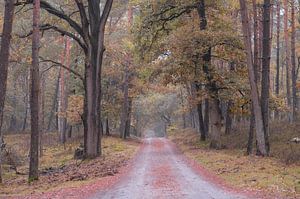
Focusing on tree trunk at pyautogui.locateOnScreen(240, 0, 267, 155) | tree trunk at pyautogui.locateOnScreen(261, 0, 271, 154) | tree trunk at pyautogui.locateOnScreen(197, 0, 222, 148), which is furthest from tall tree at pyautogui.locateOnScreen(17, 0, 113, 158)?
tree trunk at pyautogui.locateOnScreen(261, 0, 271, 154)

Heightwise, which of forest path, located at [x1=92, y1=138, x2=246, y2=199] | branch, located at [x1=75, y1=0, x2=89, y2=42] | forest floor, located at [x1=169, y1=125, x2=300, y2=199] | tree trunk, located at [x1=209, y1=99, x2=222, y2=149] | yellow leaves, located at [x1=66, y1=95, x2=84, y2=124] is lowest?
forest path, located at [x1=92, y1=138, x2=246, y2=199]

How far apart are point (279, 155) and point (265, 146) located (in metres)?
0.82

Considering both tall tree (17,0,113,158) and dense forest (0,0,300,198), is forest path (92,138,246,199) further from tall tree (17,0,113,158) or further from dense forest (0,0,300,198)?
tall tree (17,0,113,158)

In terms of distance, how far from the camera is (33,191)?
14953 mm

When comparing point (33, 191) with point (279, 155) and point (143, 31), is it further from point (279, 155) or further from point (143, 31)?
point (143, 31)

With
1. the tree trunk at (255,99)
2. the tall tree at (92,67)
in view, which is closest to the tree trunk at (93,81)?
the tall tree at (92,67)

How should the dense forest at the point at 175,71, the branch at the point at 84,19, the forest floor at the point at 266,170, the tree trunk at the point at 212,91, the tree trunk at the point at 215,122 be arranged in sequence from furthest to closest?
1. the tree trunk at the point at 215,122
2. the tree trunk at the point at 212,91
3. the branch at the point at 84,19
4. the dense forest at the point at 175,71
5. the forest floor at the point at 266,170

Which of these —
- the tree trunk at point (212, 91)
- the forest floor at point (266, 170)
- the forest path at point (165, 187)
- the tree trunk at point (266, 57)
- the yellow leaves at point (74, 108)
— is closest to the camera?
the forest path at point (165, 187)

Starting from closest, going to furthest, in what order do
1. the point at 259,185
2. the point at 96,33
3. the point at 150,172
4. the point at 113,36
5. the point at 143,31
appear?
the point at 259,185
the point at 150,172
the point at 96,33
the point at 143,31
the point at 113,36

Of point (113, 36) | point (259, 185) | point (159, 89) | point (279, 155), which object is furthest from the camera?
point (159, 89)

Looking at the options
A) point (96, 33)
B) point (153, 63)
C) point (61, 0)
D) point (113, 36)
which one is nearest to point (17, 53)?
point (96, 33)

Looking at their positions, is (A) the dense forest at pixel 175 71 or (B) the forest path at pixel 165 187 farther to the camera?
(A) the dense forest at pixel 175 71

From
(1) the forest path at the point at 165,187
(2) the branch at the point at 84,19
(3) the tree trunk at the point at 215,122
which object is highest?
(2) the branch at the point at 84,19

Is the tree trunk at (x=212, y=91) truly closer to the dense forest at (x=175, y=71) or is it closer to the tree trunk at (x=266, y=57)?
the dense forest at (x=175, y=71)
